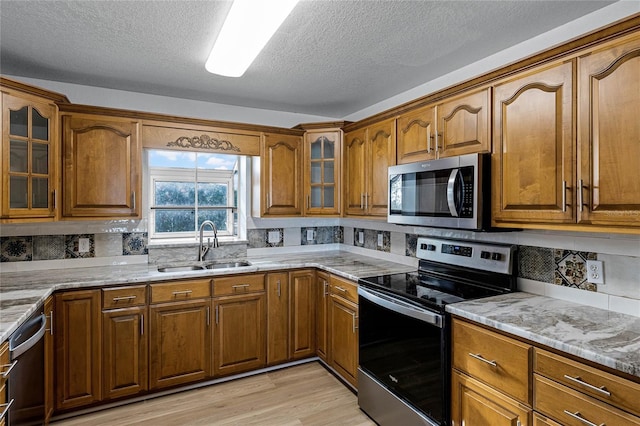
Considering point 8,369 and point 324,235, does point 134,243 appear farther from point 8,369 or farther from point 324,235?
point 324,235

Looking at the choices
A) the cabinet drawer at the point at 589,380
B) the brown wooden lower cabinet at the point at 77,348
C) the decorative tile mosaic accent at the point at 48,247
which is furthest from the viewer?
the decorative tile mosaic accent at the point at 48,247

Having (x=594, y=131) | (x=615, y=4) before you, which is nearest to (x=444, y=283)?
(x=594, y=131)

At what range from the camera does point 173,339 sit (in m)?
2.62

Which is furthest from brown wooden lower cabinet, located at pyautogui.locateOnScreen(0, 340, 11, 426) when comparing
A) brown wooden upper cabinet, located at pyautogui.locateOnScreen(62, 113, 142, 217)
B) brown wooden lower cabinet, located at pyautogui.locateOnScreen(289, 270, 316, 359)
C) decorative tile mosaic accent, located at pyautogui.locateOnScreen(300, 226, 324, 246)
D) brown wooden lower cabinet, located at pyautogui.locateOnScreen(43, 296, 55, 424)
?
decorative tile mosaic accent, located at pyautogui.locateOnScreen(300, 226, 324, 246)

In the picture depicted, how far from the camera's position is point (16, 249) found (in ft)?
8.68

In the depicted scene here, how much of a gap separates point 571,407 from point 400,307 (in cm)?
90

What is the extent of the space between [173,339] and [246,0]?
90.4 inches

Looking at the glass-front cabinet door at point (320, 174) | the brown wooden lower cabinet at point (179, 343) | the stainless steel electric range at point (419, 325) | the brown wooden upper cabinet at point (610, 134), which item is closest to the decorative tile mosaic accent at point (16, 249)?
the brown wooden lower cabinet at point (179, 343)

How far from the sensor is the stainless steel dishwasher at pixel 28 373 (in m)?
1.61

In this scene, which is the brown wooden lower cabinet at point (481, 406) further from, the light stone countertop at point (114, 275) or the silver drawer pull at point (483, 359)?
the light stone countertop at point (114, 275)

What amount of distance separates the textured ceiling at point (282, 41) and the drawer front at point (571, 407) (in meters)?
1.78

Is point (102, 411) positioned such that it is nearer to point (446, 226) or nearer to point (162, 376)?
point (162, 376)

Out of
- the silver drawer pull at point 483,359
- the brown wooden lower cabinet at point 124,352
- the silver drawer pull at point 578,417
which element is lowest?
the brown wooden lower cabinet at point 124,352

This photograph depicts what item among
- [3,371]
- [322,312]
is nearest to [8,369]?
[3,371]
